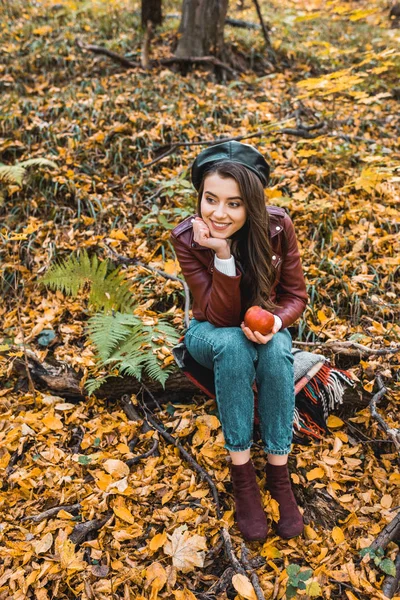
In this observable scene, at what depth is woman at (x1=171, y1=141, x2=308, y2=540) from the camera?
7.27 feet

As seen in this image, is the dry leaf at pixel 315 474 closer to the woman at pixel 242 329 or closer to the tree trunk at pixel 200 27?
the woman at pixel 242 329

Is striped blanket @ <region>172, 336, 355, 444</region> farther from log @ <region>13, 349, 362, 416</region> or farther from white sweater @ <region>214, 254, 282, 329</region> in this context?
white sweater @ <region>214, 254, 282, 329</region>

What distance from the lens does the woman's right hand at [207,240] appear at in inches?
89.2

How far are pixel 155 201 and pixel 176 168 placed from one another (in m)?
0.54

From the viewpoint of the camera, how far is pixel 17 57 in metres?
6.55

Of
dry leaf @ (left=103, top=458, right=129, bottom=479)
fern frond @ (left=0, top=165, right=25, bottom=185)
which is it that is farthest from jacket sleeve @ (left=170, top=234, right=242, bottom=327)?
fern frond @ (left=0, top=165, right=25, bottom=185)

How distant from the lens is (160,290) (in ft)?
11.8

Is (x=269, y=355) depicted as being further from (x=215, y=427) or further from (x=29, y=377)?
(x=29, y=377)

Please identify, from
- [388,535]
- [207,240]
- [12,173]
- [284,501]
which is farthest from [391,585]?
[12,173]

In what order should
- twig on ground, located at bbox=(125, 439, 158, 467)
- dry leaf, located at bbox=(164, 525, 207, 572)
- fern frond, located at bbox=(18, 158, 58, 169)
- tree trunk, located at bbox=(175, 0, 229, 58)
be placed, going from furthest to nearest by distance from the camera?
tree trunk, located at bbox=(175, 0, 229, 58) < fern frond, located at bbox=(18, 158, 58, 169) < twig on ground, located at bbox=(125, 439, 158, 467) < dry leaf, located at bbox=(164, 525, 207, 572)

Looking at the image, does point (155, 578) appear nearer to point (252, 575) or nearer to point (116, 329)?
point (252, 575)

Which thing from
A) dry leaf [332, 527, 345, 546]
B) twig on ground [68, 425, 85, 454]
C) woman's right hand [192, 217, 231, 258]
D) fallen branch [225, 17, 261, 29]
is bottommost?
twig on ground [68, 425, 85, 454]

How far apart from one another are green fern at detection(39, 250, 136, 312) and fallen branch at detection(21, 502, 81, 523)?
4.65 ft

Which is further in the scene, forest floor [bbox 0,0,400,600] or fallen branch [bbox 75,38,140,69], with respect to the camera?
fallen branch [bbox 75,38,140,69]
